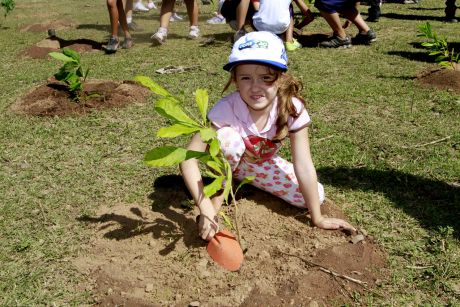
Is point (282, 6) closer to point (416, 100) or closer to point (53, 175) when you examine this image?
point (416, 100)

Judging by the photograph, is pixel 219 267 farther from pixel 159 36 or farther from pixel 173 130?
pixel 159 36

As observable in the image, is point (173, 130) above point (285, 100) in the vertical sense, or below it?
above

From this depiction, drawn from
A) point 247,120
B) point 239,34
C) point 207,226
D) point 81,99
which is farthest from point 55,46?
point 207,226

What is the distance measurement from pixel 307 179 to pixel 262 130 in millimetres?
358

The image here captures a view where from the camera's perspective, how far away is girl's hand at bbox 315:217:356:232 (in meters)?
2.36

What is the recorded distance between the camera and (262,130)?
95.6 inches

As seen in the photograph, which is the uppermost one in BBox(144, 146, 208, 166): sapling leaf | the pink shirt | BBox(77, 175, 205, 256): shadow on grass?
BBox(144, 146, 208, 166): sapling leaf

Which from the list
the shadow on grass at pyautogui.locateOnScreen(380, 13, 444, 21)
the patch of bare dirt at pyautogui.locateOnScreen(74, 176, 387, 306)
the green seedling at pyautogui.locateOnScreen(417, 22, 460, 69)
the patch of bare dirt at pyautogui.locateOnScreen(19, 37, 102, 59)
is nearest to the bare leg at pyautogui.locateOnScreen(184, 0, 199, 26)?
the patch of bare dirt at pyautogui.locateOnScreen(19, 37, 102, 59)

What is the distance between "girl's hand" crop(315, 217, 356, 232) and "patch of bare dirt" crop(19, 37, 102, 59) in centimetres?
528

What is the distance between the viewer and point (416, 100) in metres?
4.25

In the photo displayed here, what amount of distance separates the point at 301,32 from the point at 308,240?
5.74m

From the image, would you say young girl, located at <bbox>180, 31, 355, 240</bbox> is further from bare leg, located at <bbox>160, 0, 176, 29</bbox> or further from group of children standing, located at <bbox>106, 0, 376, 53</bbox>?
bare leg, located at <bbox>160, 0, 176, 29</bbox>

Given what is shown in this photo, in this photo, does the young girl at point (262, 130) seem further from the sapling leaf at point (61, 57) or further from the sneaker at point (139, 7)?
the sneaker at point (139, 7)

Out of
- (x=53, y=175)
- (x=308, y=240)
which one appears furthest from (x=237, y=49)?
(x=53, y=175)
